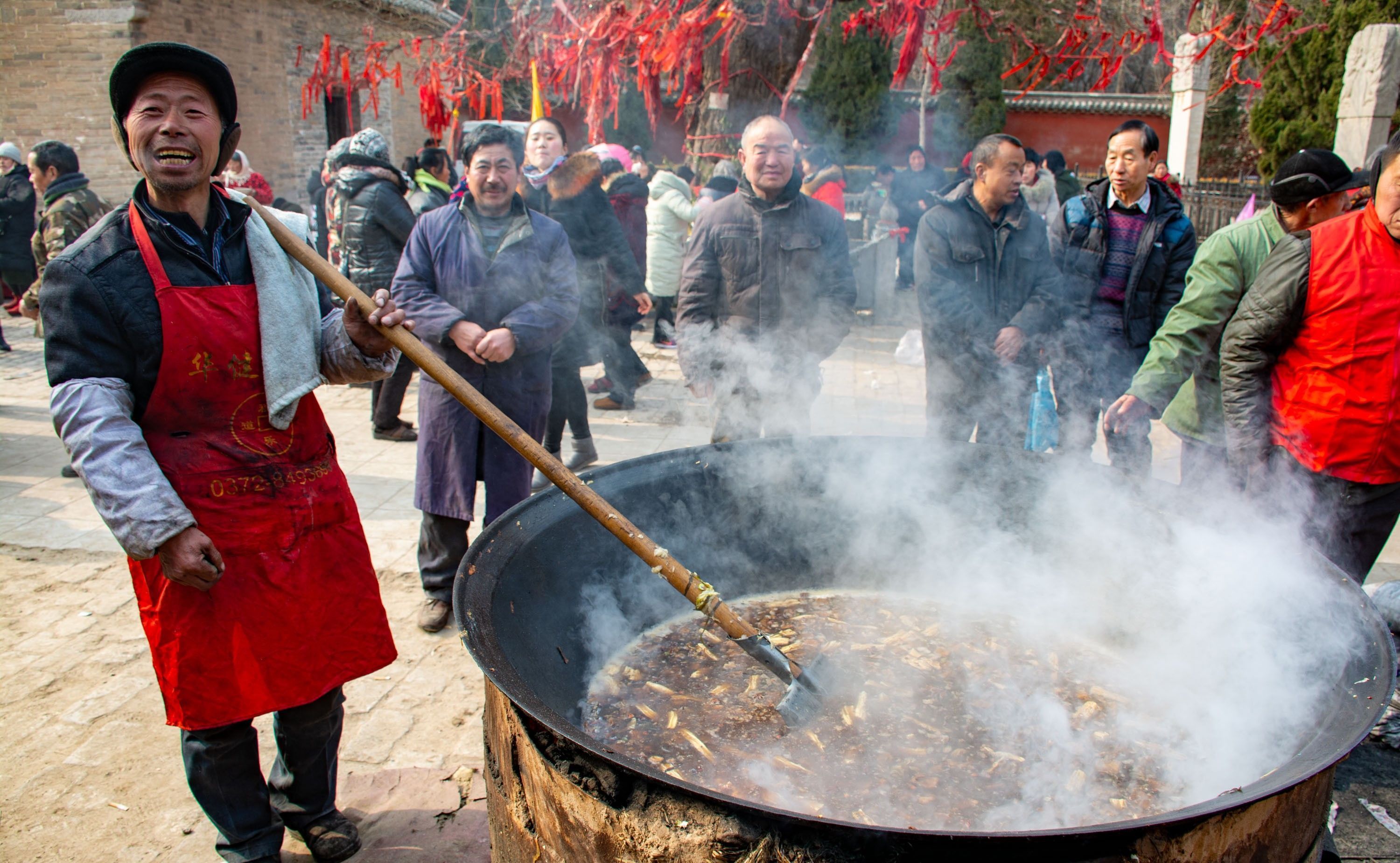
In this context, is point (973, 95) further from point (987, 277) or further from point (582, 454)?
point (582, 454)

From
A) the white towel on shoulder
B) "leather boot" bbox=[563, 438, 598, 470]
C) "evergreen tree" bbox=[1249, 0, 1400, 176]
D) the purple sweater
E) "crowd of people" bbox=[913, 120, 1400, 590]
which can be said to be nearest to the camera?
the white towel on shoulder

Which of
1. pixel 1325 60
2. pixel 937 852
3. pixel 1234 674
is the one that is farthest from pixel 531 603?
pixel 1325 60

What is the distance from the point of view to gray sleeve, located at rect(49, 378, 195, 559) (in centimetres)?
194

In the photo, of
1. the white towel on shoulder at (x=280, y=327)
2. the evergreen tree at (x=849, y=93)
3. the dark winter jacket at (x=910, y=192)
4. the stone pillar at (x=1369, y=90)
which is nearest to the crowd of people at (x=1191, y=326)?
the white towel on shoulder at (x=280, y=327)

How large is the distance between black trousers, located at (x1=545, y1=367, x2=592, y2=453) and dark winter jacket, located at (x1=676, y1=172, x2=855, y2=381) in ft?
3.86

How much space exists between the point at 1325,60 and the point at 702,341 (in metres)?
14.7

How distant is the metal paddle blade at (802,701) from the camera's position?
250 cm

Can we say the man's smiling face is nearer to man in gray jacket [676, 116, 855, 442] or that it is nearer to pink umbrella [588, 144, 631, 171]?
man in gray jacket [676, 116, 855, 442]

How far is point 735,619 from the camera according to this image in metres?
2.36

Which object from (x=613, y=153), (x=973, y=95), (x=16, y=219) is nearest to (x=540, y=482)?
(x=613, y=153)

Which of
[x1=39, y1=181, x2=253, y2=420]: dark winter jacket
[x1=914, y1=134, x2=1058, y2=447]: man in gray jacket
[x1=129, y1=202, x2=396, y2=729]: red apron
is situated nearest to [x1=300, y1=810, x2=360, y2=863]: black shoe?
[x1=129, y1=202, x2=396, y2=729]: red apron

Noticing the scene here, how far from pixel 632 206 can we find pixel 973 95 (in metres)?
21.6

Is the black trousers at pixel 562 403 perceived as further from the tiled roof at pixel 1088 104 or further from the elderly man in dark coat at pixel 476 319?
the tiled roof at pixel 1088 104

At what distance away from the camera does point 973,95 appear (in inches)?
1043
